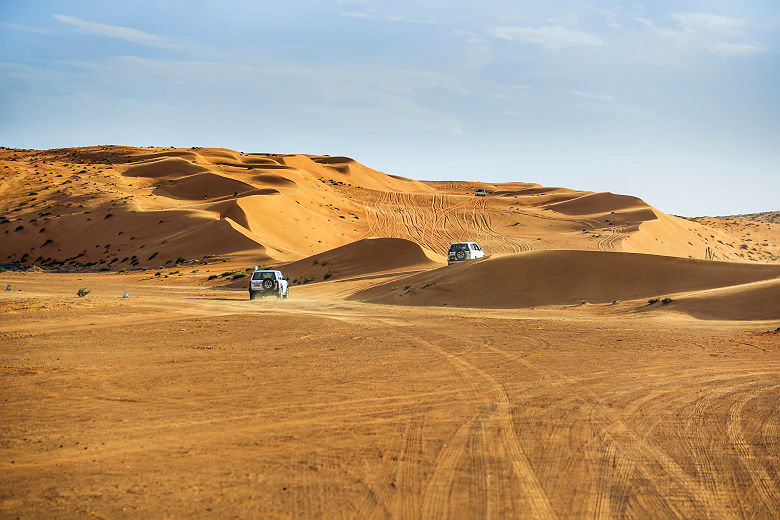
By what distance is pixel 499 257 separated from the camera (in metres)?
36.8

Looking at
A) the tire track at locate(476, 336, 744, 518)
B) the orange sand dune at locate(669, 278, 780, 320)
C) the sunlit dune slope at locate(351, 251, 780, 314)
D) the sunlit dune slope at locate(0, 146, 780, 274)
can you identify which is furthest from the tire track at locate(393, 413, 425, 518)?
the sunlit dune slope at locate(0, 146, 780, 274)

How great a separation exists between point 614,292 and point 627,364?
16.9m

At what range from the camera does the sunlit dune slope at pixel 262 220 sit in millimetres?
62562

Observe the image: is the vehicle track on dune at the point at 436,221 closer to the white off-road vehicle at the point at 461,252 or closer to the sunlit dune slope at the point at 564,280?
the white off-road vehicle at the point at 461,252

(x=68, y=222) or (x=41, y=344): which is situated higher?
(x=68, y=222)

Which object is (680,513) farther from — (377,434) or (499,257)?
(499,257)

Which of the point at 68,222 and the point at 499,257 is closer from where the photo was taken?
the point at 499,257

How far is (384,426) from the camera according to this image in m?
8.84

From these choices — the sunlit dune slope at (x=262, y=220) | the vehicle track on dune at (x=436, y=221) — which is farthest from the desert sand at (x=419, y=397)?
the vehicle track on dune at (x=436, y=221)

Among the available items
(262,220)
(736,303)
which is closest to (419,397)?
(736,303)

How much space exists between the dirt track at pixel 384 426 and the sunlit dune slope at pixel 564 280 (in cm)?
1253

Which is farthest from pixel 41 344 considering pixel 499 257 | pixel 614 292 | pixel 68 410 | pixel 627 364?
pixel 499 257

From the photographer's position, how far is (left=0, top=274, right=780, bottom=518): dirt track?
632cm

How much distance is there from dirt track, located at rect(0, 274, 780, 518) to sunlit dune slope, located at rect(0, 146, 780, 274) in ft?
108
